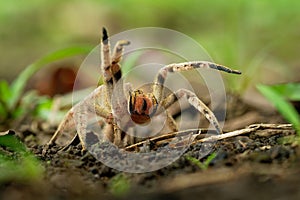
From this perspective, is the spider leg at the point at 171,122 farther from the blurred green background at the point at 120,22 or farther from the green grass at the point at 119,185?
the blurred green background at the point at 120,22

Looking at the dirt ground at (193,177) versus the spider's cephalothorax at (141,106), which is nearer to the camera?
the dirt ground at (193,177)

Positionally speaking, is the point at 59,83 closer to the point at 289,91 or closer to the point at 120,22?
the point at 289,91

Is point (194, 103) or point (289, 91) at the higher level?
point (194, 103)

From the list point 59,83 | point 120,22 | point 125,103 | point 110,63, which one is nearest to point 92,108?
point 125,103

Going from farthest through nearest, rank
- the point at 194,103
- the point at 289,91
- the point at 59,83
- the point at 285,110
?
the point at 59,83 → the point at 289,91 → the point at 285,110 → the point at 194,103

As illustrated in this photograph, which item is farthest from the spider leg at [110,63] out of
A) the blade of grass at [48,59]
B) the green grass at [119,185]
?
the blade of grass at [48,59]

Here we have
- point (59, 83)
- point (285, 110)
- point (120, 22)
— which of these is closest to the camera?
point (285, 110)

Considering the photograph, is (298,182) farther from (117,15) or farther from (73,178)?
(117,15)

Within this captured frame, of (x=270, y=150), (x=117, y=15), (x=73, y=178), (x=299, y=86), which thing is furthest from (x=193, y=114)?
(x=117, y=15)
